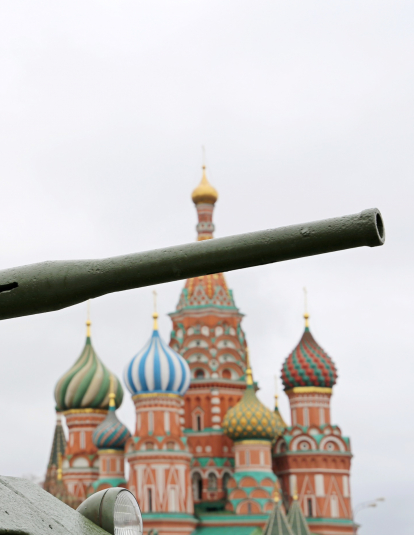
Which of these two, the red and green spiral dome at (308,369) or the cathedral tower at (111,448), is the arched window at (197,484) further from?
the red and green spiral dome at (308,369)

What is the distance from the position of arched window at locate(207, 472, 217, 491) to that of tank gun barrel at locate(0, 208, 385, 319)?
30418mm

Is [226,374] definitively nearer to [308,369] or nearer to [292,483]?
[308,369]

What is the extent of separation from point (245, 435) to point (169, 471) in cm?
262

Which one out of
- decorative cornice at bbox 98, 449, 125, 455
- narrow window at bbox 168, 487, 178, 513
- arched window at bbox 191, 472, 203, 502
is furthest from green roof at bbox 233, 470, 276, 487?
decorative cornice at bbox 98, 449, 125, 455

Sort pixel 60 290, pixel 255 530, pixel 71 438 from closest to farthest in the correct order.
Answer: pixel 60 290, pixel 255 530, pixel 71 438

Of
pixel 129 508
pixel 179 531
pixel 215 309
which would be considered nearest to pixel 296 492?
pixel 179 531

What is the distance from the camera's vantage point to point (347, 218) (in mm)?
2562

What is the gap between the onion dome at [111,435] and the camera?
107 feet

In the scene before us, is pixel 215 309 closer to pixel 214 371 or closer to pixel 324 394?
pixel 214 371

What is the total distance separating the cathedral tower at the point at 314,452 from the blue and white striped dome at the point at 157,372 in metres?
4.04

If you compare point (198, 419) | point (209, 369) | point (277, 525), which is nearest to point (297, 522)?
point (277, 525)

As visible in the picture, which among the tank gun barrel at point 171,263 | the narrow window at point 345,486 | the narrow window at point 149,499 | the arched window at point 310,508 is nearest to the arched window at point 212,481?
the narrow window at point 149,499

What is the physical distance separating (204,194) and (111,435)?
348 inches

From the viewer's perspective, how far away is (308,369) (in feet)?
110
